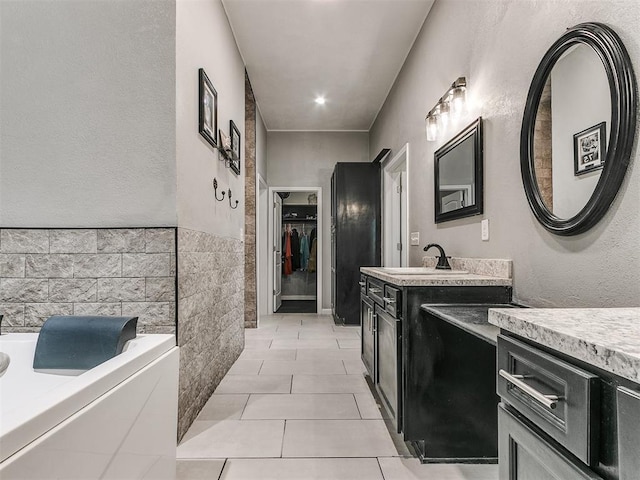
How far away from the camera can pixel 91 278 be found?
1.92 m

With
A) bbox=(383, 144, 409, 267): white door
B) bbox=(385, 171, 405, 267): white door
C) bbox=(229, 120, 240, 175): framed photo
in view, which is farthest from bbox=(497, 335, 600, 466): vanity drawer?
bbox=(385, 171, 405, 267): white door

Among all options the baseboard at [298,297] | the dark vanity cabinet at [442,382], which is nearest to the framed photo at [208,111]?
the dark vanity cabinet at [442,382]

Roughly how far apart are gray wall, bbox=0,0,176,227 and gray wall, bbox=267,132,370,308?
4.01 meters

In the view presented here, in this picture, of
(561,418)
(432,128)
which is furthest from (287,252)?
(561,418)

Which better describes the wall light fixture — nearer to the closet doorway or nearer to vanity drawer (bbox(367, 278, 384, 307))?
vanity drawer (bbox(367, 278, 384, 307))

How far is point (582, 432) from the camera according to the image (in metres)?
0.63

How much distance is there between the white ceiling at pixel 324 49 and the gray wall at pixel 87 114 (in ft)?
4.63

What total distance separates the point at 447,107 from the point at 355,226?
8.56 feet

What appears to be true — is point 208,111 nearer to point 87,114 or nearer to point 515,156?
point 87,114

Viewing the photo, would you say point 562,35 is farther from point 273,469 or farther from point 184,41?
point 273,469

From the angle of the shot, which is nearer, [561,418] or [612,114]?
[561,418]

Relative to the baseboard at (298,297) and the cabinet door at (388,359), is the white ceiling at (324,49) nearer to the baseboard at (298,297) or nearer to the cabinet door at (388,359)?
the cabinet door at (388,359)

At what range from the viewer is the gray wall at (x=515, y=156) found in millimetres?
1204

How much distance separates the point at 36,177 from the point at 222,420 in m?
1.67
